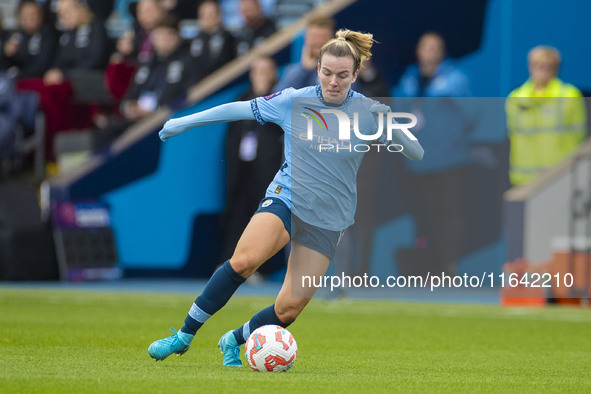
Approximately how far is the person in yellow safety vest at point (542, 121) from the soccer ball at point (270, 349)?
20.9 feet

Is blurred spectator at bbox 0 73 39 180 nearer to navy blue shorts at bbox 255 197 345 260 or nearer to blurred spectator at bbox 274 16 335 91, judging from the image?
blurred spectator at bbox 274 16 335 91

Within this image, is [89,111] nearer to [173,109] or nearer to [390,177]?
[173,109]

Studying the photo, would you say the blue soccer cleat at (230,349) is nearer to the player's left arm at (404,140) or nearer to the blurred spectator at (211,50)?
the player's left arm at (404,140)

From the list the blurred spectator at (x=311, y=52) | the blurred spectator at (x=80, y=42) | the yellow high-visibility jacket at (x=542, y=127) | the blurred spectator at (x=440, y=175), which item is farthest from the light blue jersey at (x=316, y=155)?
the blurred spectator at (x=80, y=42)

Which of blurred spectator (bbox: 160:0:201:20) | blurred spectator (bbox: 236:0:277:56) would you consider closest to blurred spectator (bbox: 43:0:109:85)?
blurred spectator (bbox: 160:0:201:20)

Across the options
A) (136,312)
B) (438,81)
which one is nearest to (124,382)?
(136,312)

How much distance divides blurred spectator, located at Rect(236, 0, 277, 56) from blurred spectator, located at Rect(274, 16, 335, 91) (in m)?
3.17

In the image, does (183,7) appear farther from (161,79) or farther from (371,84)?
(371,84)

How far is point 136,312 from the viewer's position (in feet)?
36.6

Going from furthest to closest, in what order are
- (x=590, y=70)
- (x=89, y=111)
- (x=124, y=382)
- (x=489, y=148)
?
(x=89, y=111)
(x=590, y=70)
(x=489, y=148)
(x=124, y=382)

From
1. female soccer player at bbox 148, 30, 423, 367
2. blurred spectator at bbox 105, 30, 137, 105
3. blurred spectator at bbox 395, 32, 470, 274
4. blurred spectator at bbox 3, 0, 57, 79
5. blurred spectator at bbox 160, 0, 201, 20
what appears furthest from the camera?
blurred spectator at bbox 3, 0, 57, 79

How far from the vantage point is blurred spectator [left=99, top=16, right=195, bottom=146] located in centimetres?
1605

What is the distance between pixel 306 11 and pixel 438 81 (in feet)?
17.4

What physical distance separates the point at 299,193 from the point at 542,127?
20.8 feet
